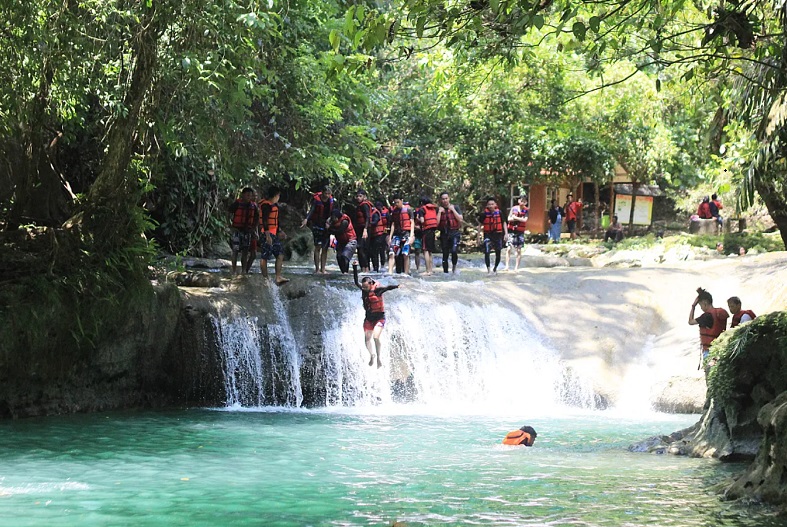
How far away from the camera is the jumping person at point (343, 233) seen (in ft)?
57.5

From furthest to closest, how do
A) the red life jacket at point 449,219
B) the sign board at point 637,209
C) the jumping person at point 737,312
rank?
the sign board at point 637,209
the red life jacket at point 449,219
the jumping person at point 737,312

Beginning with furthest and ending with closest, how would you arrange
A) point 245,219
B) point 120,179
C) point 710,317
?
1. point 245,219
2. point 710,317
3. point 120,179

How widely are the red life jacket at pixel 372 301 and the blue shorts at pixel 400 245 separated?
16.6 feet

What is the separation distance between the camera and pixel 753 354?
10094 millimetres

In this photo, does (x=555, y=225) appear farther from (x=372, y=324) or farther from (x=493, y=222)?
(x=372, y=324)

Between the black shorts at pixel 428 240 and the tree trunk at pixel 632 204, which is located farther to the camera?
the tree trunk at pixel 632 204

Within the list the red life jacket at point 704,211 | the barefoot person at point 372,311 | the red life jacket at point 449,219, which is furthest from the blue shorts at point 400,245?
the red life jacket at point 704,211

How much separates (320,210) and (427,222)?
3130mm

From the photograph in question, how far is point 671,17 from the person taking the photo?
28.5 feet

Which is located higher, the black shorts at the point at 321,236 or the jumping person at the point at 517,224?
the jumping person at the point at 517,224

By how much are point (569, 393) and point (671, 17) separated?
8844 mm

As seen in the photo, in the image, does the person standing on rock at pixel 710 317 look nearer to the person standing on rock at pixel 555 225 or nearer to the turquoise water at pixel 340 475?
the turquoise water at pixel 340 475

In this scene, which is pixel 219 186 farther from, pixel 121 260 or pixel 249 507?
pixel 249 507

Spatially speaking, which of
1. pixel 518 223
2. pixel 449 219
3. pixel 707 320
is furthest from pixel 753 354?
pixel 518 223
